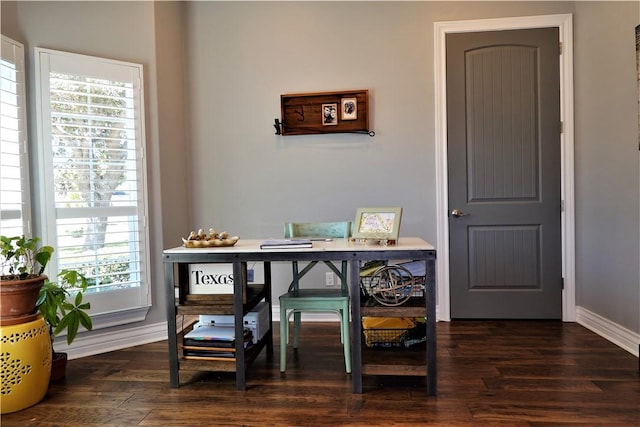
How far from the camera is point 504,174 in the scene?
300 centimetres

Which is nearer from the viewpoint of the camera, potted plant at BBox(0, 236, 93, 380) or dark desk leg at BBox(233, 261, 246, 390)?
potted plant at BBox(0, 236, 93, 380)

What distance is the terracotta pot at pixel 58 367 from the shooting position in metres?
2.11

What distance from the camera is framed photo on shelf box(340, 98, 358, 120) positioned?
9.98 ft

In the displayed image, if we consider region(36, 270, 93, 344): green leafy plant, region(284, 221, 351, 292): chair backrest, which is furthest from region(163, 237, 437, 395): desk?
region(36, 270, 93, 344): green leafy plant

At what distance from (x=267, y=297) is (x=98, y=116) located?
5.18 ft

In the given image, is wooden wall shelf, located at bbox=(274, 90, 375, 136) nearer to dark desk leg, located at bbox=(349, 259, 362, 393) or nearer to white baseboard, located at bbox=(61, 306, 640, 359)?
dark desk leg, located at bbox=(349, 259, 362, 393)

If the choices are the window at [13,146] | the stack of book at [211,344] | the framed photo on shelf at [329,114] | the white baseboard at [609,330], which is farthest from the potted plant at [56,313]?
the white baseboard at [609,330]

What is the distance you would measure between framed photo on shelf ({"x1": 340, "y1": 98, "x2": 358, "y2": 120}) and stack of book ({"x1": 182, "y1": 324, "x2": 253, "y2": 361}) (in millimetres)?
1791

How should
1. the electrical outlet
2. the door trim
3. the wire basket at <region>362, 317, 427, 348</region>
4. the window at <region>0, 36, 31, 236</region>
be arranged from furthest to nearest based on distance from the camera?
the electrical outlet, the door trim, the window at <region>0, 36, 31, 236</region>, the wire basket at <region>362, 317, 427, 348</region>

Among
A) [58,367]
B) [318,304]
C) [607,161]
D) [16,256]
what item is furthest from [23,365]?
[607,161]

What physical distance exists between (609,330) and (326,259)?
2.06 m

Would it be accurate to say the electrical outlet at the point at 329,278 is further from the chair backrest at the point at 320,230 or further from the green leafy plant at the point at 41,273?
the green leafy plant at the point at 41,273

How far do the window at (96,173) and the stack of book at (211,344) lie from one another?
84 centimetres

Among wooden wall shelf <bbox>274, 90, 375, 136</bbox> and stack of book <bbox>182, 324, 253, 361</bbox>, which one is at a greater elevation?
wooden wall shelf <bbox>274, 90, 375, 136</bbox>
